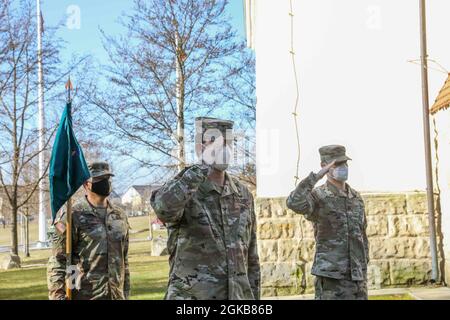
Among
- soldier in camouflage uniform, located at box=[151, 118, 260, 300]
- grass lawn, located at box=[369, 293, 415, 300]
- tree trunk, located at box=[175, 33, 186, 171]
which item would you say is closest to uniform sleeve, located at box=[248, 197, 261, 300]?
soldier in camouflage uniform, located at box=[151, 118, 260, 300]

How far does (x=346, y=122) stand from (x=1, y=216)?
169 inches

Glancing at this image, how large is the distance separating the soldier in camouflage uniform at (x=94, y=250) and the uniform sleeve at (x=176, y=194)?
41.5 inches

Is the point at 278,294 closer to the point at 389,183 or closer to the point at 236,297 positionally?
the point at 389,183

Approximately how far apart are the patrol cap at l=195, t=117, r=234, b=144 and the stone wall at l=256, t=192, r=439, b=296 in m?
3.44

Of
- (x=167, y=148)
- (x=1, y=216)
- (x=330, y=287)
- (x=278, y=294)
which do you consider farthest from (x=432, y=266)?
(x=1, y=216)

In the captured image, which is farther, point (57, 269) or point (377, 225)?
point (377, 225)

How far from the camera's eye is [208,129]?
7.89ft

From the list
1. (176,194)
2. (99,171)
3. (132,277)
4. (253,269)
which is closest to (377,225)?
(132,277)

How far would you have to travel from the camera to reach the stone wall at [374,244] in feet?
18.6

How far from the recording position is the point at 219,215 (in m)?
2.46

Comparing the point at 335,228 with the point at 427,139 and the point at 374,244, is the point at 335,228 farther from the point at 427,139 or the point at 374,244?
the point at 427,139

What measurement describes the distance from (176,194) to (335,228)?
1.52 meters

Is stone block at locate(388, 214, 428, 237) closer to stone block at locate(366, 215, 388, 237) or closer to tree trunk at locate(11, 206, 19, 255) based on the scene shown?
stone block at locate(366, 215, 388, 237)

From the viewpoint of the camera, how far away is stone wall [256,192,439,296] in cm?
567
